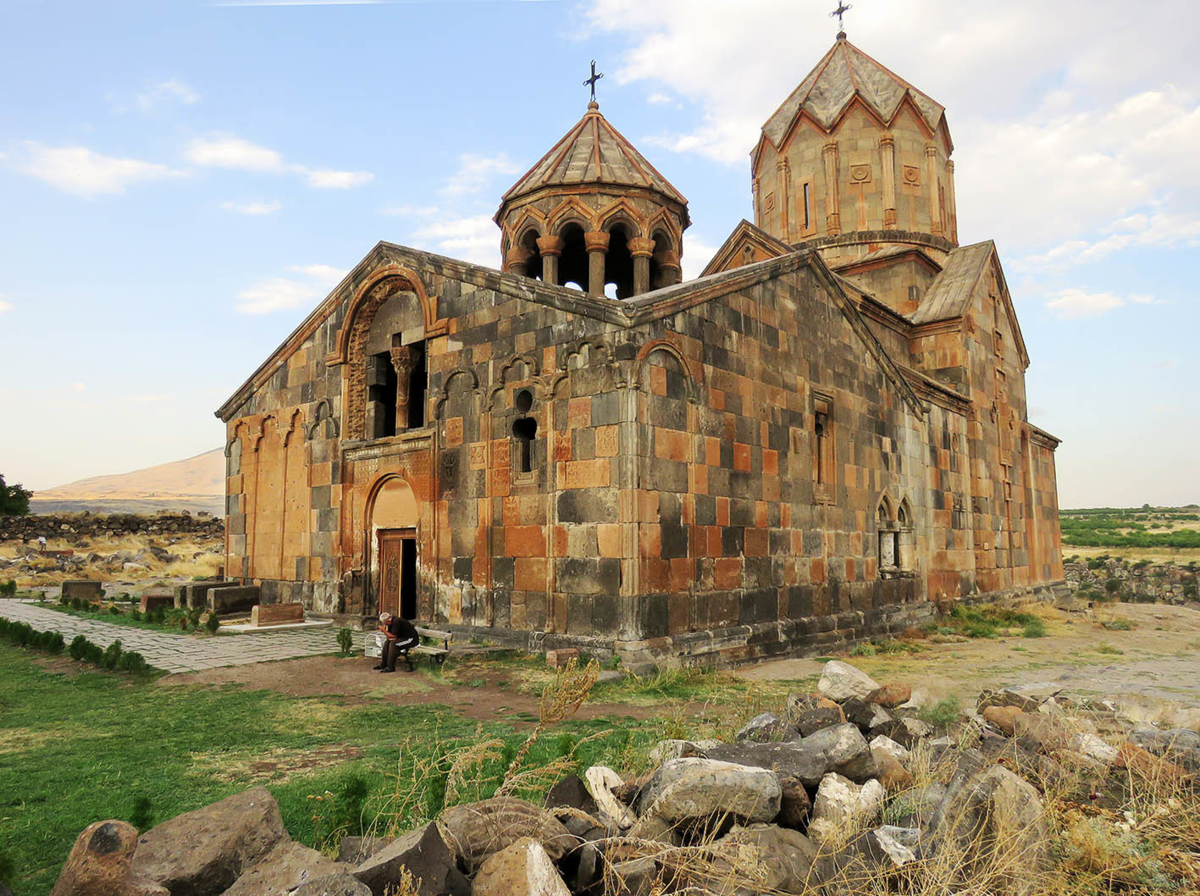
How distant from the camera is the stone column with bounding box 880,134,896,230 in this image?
58.4 feet

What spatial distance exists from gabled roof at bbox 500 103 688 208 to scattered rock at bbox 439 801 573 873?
1272 cm

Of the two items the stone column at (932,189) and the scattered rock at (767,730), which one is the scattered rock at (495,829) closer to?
the scattered rock at (767,730)

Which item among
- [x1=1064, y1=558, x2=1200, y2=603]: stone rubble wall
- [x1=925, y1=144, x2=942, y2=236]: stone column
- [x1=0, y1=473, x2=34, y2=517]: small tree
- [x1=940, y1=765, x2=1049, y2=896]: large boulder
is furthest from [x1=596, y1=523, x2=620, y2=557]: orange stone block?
[x1=0, y1=473, x2=34, y2=517]: small tree

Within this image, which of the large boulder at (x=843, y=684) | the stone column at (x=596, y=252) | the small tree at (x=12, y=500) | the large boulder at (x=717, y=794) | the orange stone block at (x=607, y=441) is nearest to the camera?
the large boulder at (x=717, y=794)

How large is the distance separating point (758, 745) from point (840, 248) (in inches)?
633

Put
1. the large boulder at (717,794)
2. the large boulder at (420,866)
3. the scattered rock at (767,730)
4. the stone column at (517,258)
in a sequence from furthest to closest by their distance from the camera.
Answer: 1. the stone column at (517,258)
2. the scattered rock at (767,730)
3. the large boulder at (717,794)
4. the large boulder at (420,866)

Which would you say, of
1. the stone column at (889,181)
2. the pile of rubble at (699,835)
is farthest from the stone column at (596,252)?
the pile of rubble at (699,835)

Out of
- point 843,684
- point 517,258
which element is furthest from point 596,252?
point 843,684

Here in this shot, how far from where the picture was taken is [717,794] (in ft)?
10.8

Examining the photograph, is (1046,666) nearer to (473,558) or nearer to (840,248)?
(473,558)

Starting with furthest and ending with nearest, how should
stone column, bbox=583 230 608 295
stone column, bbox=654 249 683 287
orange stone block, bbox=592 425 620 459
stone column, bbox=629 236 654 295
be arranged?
stone column, bbox=654 249 683 287
stone column, bbox=629 236 654 295
stone column, bbox=583 230 608 295
orange stone block, bbox=592 425 620 459

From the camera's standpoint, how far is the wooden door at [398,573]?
1122 centimetres

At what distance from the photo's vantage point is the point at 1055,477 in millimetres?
21266

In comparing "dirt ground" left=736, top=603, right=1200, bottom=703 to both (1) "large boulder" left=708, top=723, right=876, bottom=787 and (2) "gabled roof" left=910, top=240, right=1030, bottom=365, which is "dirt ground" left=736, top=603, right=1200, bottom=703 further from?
(2) "gabled roof" left=910, top=240, right=1030, bottom=365
